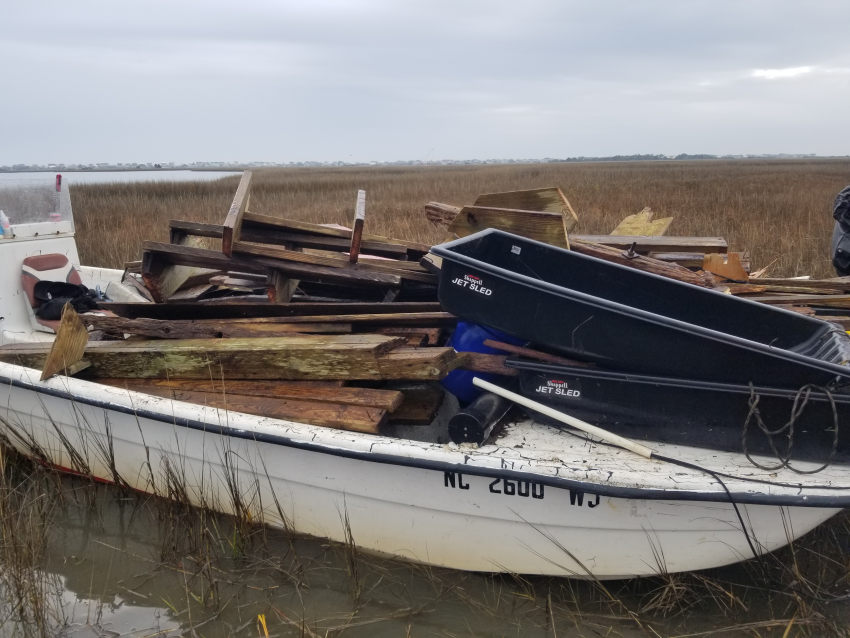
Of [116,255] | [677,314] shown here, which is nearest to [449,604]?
[677,314]

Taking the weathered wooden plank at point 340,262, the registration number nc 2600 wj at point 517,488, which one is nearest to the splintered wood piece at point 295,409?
the registration number nc 2600 wj at point 517,488

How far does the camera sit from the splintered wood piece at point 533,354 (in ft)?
8.89

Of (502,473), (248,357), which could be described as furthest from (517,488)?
(248,357)

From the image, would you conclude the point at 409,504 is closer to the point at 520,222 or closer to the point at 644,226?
the point at 520,222

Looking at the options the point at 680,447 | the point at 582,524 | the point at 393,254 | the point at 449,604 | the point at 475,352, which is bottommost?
the point at 449,604

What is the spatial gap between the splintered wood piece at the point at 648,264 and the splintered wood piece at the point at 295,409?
67.0 inches

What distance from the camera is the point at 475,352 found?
9.92 ft

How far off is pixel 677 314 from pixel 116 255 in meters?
8.26

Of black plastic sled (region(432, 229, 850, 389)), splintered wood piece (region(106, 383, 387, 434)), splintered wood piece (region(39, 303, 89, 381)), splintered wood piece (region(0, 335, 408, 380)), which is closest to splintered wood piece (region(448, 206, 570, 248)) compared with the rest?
black plastic sled (region(432, 229, 850, 389))

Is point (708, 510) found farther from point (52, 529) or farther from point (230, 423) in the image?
point (52, 529)

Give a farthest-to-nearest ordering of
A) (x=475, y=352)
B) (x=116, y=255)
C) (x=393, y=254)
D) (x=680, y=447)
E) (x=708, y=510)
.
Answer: (x=116, y=255) < (x=393, y=254) < (x=475, y=352) < (x=680, y=447) < (x=708, y=510)

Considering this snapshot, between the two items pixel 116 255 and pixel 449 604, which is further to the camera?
pixel 116 255

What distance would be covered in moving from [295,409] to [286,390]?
20cm

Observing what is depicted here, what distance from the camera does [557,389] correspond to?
2.68 meters
